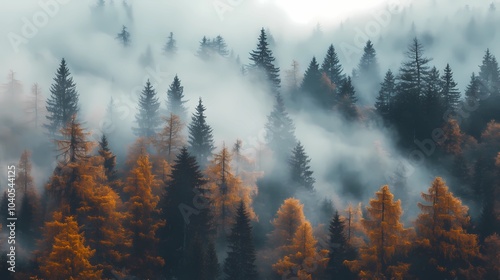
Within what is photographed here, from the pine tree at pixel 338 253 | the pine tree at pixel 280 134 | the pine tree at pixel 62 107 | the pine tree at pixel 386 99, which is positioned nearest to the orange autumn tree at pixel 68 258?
the pine tree at pixel 338 253

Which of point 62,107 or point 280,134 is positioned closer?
Result: point 280,134

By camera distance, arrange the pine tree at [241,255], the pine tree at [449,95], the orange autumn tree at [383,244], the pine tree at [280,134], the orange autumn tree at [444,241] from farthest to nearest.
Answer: the pine tree at [449,95] < the pine tree at [280,134] < the pine tree at [241,255] < the orange autumn tree at [383,244] < the orange autumn tree at [444,241]

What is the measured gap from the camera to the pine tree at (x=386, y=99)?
281ft

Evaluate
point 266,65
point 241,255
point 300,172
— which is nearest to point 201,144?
point 300,172

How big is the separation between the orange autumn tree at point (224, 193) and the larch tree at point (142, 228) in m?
7.21

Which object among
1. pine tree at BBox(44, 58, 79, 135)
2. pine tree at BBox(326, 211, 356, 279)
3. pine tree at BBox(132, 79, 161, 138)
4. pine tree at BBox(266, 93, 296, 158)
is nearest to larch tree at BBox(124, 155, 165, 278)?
pine tree at BBox(326, 211, 356, 279)

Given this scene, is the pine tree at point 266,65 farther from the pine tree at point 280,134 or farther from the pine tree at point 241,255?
the pine tree at point 241,255

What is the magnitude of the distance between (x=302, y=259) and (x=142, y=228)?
15.6 meters

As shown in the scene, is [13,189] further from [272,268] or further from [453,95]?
[453,95]

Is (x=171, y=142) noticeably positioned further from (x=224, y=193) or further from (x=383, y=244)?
(x=383, y=244)

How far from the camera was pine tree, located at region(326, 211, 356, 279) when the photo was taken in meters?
52.8

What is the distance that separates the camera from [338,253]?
175 ft

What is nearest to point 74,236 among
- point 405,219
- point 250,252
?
point 250,252

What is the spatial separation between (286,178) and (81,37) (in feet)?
424
